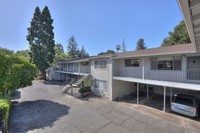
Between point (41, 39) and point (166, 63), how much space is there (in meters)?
30.3

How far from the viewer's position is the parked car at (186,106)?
29.9 feet

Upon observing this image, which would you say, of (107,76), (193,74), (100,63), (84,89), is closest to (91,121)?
(107,76)

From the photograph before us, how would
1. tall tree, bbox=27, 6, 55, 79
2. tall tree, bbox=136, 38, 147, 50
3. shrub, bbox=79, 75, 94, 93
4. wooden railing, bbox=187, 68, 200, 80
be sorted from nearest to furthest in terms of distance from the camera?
wooden railing, bbox=187, 68, 200, 80, shrub, bbox=79, 75, 94, 93, tall tree, bbox=27, 6, 55, 79, tall tree, bbox=136, 38, 147, 50

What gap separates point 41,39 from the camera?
105 feet

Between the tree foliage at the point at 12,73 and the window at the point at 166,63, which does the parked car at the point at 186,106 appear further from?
the tree foliage at the point at 12,73

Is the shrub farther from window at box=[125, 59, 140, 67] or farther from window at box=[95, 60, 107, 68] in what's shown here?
window at box=[125, 59, 140, 67]

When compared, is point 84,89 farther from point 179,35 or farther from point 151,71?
point 179,35

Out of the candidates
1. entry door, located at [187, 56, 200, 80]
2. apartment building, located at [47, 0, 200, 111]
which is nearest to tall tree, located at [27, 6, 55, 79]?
apartment building, located at [47, 0, 200, 111]

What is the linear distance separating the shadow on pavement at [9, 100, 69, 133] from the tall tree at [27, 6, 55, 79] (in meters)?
20.8

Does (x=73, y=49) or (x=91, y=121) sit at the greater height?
(x=73, y=49)

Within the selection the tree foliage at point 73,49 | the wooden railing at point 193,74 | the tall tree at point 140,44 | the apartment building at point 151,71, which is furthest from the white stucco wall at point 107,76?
the tree foliage at point 73,49

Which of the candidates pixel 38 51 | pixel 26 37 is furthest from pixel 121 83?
pixel 26 37

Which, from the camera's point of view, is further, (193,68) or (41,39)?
(41,39)

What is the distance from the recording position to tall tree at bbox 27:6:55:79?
102ft
